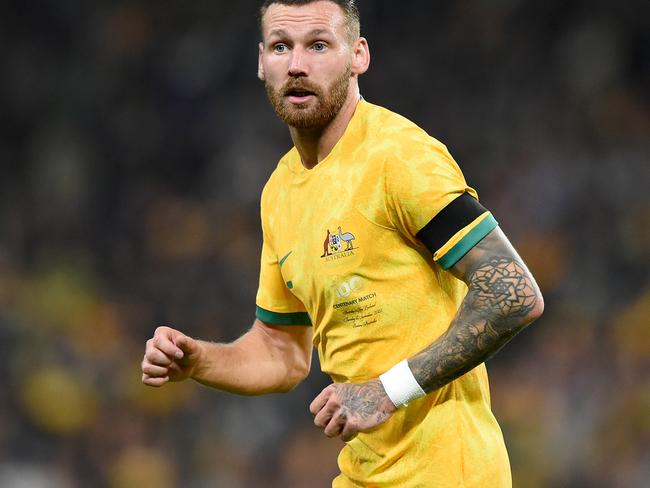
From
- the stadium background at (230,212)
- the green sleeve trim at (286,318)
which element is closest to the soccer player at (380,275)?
the green sleeve trim at (286,318)

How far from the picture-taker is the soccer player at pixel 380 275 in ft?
9.29

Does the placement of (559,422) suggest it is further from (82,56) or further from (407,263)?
(82,56)

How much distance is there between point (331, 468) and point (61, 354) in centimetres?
196

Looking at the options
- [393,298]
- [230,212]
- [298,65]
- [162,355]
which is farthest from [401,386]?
[230,212]

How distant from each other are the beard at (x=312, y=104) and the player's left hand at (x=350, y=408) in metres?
0.79

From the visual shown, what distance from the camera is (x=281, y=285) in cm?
362

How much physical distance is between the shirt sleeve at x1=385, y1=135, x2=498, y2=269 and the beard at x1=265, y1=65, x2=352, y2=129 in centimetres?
32

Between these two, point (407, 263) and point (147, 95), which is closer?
point (407, 263)

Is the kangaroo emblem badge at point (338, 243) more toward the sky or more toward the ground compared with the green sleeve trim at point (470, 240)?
more toward the ground

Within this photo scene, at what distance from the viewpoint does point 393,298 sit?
3.00m

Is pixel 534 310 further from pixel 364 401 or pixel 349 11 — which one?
pixel 349 11

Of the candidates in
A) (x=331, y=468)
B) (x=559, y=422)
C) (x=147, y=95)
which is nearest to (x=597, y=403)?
(x=559, y=422)

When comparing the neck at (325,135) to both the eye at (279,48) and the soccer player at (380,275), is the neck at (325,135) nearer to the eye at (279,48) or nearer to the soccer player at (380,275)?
the soccer player at (380,275)

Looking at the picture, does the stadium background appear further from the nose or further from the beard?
the nose
